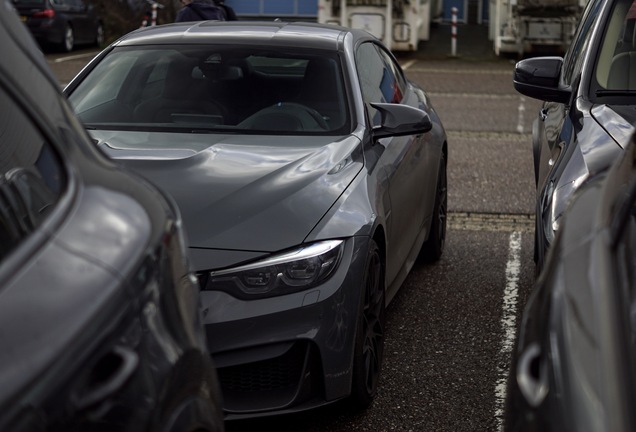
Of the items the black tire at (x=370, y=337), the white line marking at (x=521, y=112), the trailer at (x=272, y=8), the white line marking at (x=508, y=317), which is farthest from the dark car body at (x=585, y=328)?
the trailer at (x=272, y=8)

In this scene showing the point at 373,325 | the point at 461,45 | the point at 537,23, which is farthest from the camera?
the point at 461,45

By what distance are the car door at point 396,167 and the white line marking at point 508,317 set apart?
0.62 m

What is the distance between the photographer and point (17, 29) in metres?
2.59

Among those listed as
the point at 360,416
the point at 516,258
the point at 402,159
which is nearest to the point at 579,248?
the point at 360,416

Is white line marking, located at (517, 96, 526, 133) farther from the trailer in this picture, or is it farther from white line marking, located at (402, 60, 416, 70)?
the trailer

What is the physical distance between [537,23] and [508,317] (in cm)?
1603

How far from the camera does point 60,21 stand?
80.3 ft

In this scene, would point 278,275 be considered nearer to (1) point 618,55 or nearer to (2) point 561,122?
(2) point 561,122

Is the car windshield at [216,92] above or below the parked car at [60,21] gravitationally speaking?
above

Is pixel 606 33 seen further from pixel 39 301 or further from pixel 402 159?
pixel 39 301

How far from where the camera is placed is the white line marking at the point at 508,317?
510 cm

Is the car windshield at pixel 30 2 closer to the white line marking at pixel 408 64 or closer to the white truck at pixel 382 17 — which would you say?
the white truck at pixel 382 17

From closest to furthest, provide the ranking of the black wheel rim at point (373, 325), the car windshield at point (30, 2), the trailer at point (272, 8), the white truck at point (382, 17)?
1. the black wheel rim at point (373, 325)
2. the white truck at point (382, 17)
3. the car windshield at point (30, 2)
4. the trailer at point (272, 8)

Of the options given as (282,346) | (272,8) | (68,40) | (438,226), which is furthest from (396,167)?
(272,8)
